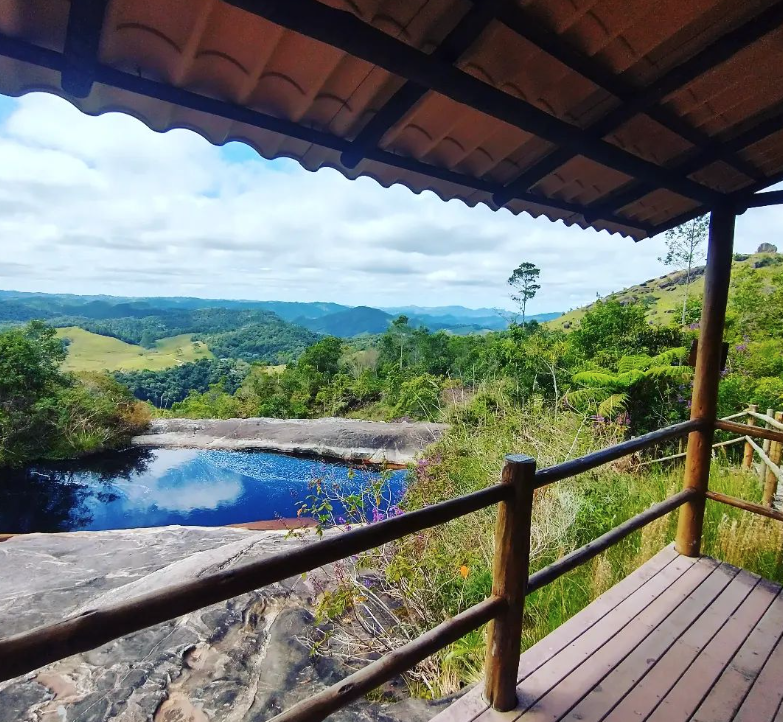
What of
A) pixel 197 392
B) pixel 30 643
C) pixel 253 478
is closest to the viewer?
pixel 30 643

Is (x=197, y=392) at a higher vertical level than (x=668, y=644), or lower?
lower

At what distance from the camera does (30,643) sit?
0.76 metres

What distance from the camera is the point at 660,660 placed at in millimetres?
1912

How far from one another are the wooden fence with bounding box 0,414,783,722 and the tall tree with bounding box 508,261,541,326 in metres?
24.7

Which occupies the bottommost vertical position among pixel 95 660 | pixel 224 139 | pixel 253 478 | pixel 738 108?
pixel 253 478

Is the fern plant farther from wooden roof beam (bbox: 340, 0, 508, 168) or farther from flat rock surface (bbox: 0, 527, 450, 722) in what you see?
wooden roof beam (bbox: 340, 0, 508, 168)

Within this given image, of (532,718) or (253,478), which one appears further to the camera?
(253,478)

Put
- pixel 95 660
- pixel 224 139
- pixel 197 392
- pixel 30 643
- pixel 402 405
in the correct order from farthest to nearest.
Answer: pixel 197 392 < pixel 402 405 < pixel 95 660 < pixel 224 139 < pixel 30 643

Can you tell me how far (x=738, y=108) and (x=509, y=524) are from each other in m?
1.73

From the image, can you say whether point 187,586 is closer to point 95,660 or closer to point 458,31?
point 458,31

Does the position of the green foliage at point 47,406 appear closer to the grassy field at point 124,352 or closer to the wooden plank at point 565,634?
the wooden plank at point 565,634

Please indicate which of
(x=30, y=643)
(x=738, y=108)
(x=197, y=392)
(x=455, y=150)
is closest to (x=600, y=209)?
(x=738, y=108)

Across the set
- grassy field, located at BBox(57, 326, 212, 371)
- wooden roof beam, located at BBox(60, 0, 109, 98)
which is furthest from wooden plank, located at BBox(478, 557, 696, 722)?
grassy field, located at BBox(57, 326, 212, 371)

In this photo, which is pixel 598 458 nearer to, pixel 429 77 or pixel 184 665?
pixel 429 77
